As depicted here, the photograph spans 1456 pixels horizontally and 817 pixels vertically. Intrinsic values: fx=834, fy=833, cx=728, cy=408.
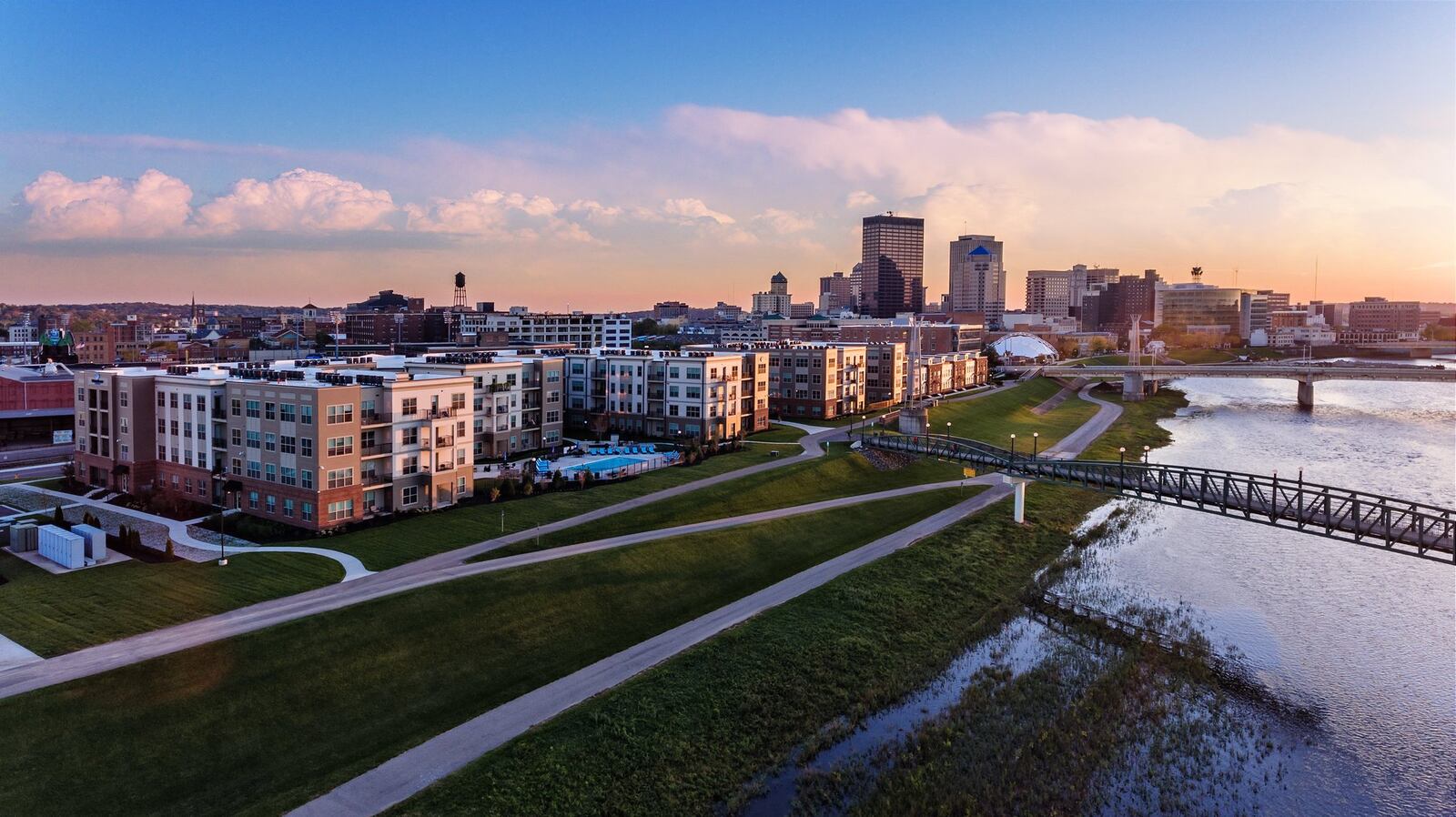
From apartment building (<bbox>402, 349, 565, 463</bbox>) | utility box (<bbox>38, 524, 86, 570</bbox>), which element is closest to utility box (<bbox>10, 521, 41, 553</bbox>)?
utility box (<bbox>38, 524, 86, 570</bbox>)

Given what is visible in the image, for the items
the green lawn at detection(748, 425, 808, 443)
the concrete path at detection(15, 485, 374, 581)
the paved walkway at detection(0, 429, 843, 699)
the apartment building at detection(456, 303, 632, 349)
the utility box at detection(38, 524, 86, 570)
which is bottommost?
the paved walkway at detection(0, 429, 843, 699)

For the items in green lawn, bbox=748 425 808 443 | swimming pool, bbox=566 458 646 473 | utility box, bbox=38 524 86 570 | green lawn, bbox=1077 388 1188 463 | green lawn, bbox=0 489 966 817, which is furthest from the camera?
green lawn, bbox=1077 388 1188 463

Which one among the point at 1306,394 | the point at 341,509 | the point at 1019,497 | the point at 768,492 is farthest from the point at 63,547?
the point at 1306,394

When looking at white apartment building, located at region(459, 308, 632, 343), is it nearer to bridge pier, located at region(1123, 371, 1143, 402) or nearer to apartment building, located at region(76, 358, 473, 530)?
bridge pier, located at region(1123, 371, 1143, 402)

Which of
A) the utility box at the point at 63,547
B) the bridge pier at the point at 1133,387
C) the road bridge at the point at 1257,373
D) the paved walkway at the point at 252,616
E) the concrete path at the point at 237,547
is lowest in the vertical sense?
the paved walkway at the point at 252,616

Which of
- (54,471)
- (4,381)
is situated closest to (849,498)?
(54,471)

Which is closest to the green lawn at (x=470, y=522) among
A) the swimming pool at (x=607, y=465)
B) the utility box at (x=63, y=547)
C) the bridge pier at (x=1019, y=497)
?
the swimming pool at (x=607, y=465)

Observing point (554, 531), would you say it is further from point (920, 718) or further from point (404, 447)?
point (920, 718)

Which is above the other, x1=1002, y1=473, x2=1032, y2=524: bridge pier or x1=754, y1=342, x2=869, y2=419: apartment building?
x1=754, y1=342, x2=869, y2=419: apartment building

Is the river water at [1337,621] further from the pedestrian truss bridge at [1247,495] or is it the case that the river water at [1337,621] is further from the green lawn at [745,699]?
the green lawn at [745,699]
